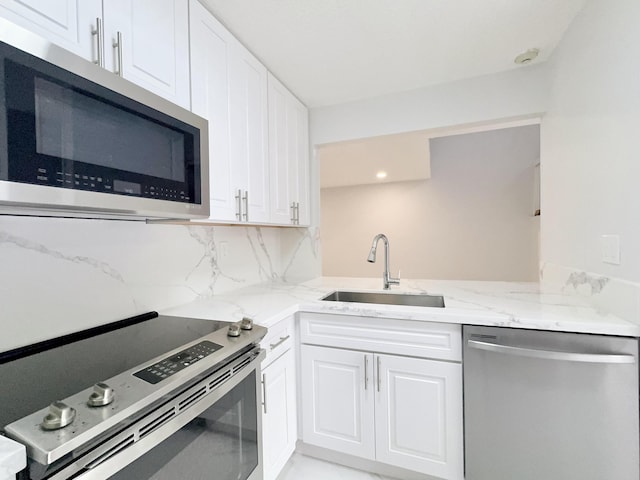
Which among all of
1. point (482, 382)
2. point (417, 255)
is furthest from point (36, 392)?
point (417, 255)

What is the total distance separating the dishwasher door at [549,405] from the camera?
3.73 feet

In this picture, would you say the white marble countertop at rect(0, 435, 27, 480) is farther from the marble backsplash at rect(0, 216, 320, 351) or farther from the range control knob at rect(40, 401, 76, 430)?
the marble backsplash at rect(0, 216, 320, 351)

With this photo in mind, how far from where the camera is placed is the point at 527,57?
68.8 inches

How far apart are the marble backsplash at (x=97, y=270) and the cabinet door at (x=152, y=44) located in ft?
1.92

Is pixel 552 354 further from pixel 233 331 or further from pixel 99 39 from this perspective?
pixel 99 39

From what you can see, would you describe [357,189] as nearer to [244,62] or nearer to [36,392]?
[244,62]

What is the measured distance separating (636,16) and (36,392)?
6.89 ft

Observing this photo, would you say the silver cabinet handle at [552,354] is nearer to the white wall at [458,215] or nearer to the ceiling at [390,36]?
the ceiling at [390,36]

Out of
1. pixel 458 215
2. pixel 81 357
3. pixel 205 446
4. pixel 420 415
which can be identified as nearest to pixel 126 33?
pixel 81 357

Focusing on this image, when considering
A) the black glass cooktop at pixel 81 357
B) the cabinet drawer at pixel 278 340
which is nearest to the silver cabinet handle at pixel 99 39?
the black glass cooktop at pixel 81 357

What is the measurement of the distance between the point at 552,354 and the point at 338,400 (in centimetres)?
100

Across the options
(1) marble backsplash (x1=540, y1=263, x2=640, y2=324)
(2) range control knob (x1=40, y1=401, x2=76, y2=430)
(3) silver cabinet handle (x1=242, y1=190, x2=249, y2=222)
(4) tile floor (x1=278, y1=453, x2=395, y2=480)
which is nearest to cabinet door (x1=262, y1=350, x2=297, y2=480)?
(4) tile floor (x1=278, y1=453, x2=395, y2=480)

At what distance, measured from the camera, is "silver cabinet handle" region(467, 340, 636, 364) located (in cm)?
111

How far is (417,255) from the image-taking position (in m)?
4.77
